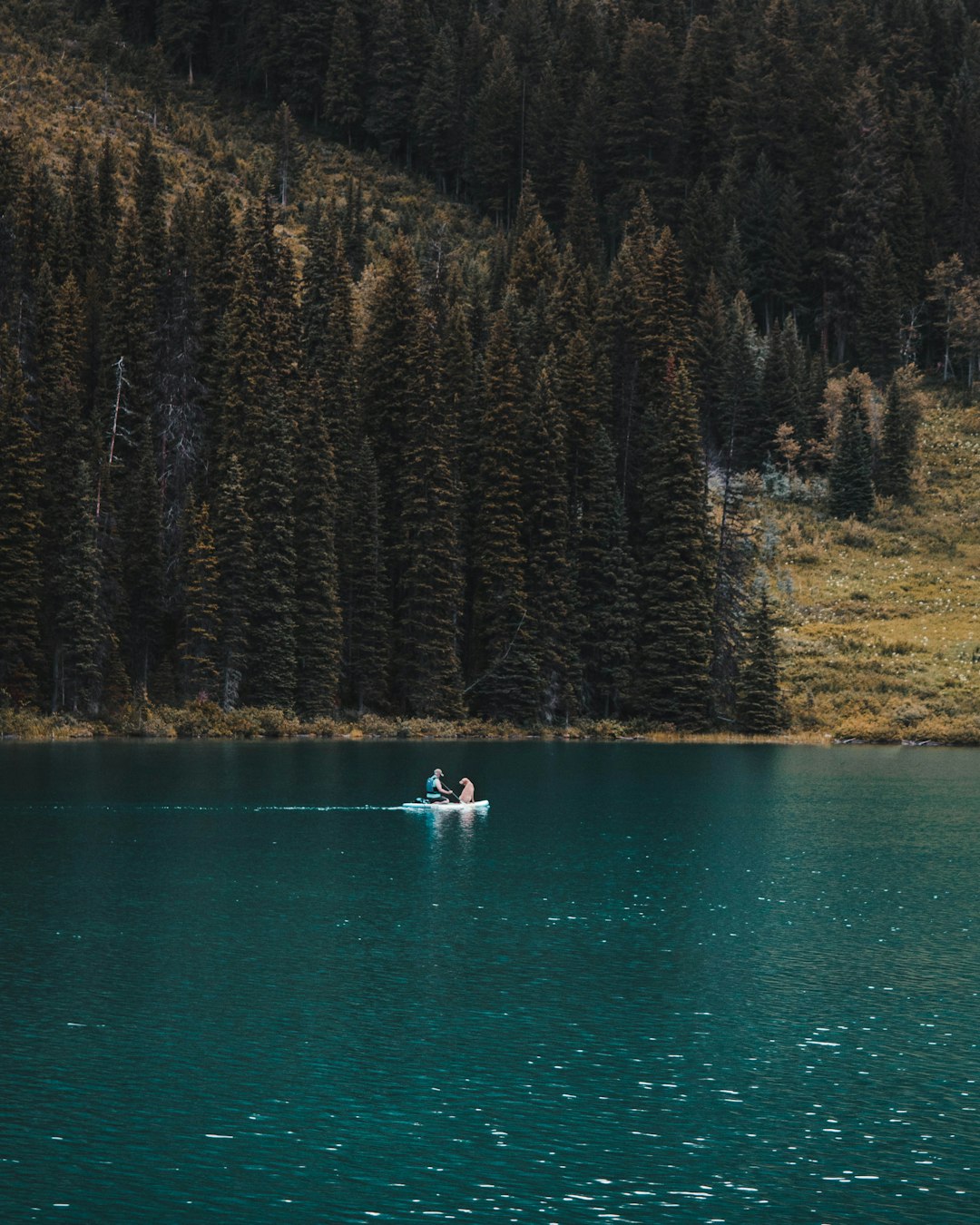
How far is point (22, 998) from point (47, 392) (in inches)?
3124

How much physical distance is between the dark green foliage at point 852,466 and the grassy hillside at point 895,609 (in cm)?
169

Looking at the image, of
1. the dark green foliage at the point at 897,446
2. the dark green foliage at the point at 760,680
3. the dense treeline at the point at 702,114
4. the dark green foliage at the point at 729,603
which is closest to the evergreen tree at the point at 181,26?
the dense treeline at the point at 702,114

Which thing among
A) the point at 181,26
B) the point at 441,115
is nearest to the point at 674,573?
the point at 441,115

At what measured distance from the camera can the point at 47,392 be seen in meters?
100

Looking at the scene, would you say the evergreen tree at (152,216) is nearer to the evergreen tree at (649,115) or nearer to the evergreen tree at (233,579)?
the evergreen tree at (233,579)

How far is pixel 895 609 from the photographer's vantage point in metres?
111

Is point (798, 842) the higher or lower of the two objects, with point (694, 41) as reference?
lower

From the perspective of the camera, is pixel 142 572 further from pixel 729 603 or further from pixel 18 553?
pixel 729 603

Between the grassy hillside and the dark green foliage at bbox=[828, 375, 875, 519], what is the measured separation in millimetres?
1689

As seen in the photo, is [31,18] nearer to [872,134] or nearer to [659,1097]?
→ [872,134]

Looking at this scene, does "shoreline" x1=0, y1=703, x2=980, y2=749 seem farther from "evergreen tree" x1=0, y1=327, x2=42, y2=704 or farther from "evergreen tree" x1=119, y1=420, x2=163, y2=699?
"evergreen tree" x1=119, y1=420, x2=163, y2=699

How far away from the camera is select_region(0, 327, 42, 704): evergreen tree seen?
297 feet

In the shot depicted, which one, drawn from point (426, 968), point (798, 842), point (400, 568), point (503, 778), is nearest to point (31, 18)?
point (400, 568)

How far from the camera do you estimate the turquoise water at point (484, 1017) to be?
739 inches
